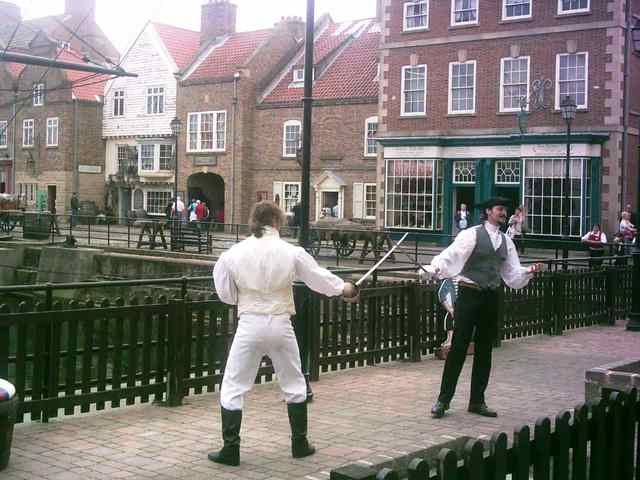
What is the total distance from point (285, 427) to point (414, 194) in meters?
26.5

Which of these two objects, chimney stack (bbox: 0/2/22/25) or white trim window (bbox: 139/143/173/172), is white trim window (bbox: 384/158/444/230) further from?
chimney stack (bbox: 0/2/22/25)

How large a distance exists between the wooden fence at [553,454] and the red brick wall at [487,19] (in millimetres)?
26710

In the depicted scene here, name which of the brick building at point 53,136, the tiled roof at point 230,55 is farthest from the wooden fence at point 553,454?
the brick building at point 53,136

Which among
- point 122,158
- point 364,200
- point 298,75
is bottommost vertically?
point 364,200

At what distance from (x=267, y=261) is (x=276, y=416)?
2.16 metres

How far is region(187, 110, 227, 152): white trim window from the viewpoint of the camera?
43.6 metres

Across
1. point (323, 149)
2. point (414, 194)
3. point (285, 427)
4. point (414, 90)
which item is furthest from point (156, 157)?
point (285, 427)

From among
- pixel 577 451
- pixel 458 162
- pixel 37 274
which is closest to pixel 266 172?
pixel 458 162

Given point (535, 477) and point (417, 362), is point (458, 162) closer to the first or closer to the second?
point (417, 362)

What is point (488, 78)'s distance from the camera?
1236 inches

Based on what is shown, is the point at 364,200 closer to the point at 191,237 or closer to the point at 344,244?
the point at 191,237

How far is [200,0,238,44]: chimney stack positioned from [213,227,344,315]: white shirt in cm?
4383

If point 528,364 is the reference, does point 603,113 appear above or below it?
above

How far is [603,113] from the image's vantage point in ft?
94.4
